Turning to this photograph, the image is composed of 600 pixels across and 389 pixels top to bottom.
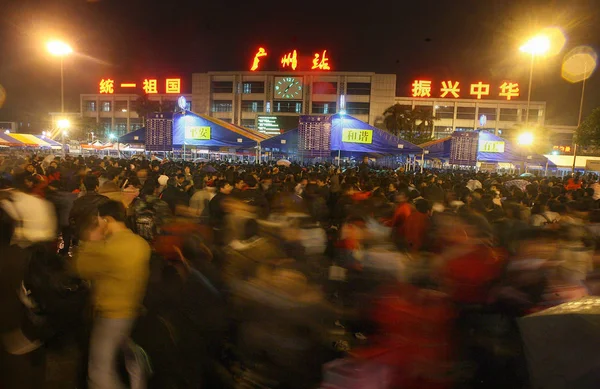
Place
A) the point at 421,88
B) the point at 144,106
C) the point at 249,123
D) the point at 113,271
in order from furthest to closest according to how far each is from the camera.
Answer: the point at 144,106 < the point at 421,88 < the point at 249,123 < the point at 113,271

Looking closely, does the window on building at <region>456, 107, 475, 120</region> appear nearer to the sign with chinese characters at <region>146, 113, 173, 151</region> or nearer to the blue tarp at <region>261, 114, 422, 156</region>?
the blue tarp at <region>261, 114, 422, 156</region>

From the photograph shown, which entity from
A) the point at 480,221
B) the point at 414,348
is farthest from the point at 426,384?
the point at 480,221

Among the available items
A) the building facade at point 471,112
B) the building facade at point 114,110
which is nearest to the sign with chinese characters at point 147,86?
the building facade at point 114,110

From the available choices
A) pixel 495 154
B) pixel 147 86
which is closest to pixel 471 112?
pixel 495 154

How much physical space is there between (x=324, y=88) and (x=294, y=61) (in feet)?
19.7

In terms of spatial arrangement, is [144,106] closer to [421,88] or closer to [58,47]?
[421,88]

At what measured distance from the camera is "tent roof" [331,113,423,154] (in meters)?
15.2

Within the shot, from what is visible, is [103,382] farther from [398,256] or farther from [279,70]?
[279,70]

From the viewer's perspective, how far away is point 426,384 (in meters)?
2.51

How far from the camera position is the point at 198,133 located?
1559 centimetres

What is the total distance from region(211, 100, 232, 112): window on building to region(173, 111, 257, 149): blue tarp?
1802 inches

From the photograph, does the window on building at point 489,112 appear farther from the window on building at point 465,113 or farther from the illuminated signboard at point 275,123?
Result: the illuminated signboard at point 275,123

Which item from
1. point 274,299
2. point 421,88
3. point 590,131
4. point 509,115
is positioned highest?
point 421,88

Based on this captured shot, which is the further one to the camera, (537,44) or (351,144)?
(537,44)
